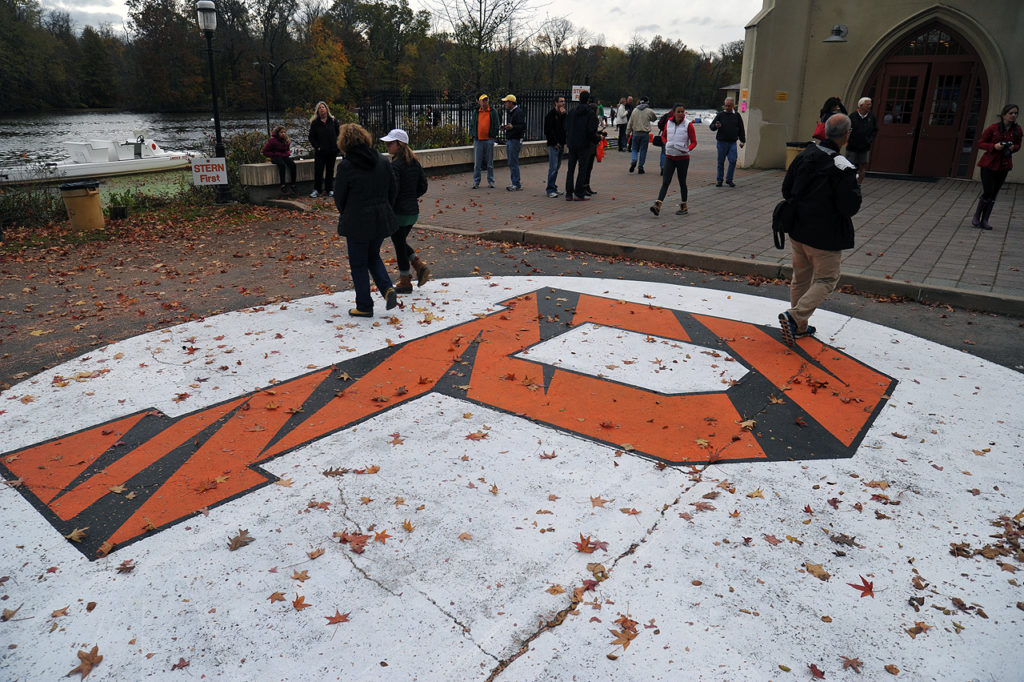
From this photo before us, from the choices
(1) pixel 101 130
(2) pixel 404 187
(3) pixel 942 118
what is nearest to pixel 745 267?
(2) pixel 404 187

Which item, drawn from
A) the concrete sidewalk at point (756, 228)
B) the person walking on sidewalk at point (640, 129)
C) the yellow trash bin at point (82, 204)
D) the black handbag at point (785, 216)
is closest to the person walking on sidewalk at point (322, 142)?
the concrete sidewalk at point (756, 228)

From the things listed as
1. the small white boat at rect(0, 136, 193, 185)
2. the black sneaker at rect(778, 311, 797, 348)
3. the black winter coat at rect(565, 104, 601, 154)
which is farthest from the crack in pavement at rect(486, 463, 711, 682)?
the small white boat at rect(0, 136, 193, 185)

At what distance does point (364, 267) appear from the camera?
276 inches

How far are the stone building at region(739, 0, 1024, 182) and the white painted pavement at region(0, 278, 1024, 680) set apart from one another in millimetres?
15329

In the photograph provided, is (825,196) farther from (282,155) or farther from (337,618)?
(282,155)

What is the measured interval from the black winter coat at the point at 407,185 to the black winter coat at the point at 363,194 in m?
0.40

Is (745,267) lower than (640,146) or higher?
lower

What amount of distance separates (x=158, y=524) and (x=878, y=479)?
4.19 metres

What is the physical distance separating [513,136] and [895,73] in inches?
425

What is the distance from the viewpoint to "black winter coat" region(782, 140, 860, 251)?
226 inches

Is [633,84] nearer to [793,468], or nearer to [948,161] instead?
[948,161]

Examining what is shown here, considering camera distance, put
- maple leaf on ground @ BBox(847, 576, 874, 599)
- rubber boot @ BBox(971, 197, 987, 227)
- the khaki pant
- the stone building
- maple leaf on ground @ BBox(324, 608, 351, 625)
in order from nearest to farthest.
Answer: maple leaf on ground @ BBox(324, 608, 351, 625) < maple leaf on ground @ BBox(847, 576, 874, 599) < the khaki pant < rubber boot @ BBox(971, 197, 987, 227) < the stone building

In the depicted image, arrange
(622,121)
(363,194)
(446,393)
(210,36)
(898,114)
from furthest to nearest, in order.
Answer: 1. (622,121)
2. (898,114)
3. (210,36)
4. (363,194)
5. (446,393)

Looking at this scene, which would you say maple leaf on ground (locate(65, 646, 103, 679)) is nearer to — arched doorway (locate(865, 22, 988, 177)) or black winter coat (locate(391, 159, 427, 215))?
black winter coat (locate(391, 159, 427, 215))
